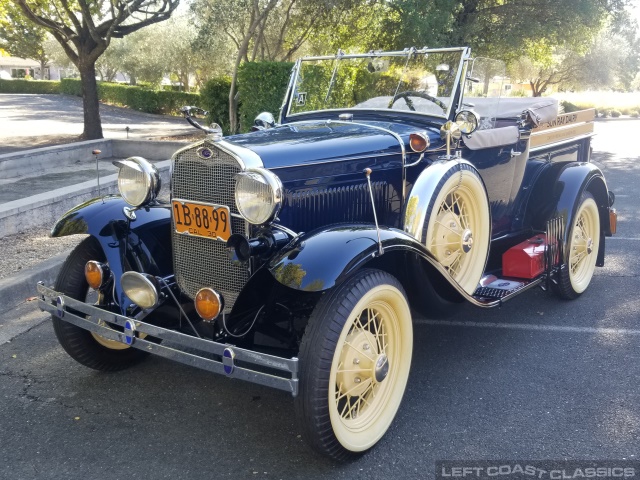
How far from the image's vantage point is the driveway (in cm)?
1570

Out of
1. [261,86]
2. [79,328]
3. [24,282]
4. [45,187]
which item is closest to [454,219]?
[79,328]

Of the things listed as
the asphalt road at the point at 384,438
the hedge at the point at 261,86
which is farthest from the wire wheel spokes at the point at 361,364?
the hedge at the point at 261,86

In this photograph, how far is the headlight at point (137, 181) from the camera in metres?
3.39

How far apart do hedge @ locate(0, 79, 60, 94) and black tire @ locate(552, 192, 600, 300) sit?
3850 cm

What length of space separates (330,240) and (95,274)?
1334mm

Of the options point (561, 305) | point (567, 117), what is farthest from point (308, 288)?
point (567, 117)

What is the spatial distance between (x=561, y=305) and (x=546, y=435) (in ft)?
6.54

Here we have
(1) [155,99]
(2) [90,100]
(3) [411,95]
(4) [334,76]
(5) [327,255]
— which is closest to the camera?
(5) [327,255]

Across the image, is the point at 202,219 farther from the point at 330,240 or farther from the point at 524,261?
the point at 524,261

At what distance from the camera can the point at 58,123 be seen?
65.8 ft

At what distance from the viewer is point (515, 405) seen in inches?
131

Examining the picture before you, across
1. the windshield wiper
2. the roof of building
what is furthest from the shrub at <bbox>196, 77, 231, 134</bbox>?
the roof of building

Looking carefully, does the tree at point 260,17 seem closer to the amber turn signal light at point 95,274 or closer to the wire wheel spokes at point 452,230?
the wire wheel spokes at point 452,230

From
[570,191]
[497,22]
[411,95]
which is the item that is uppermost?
[497,22]
